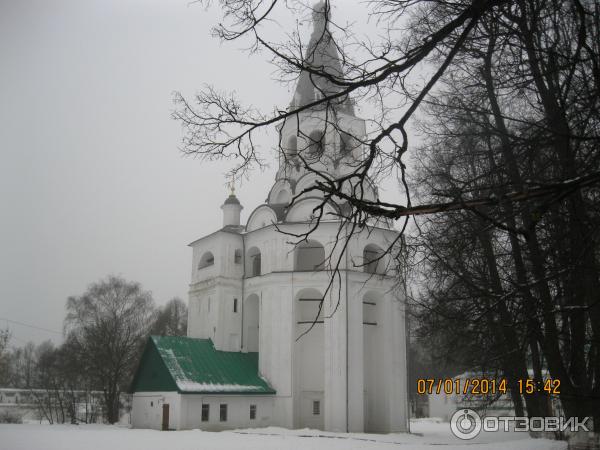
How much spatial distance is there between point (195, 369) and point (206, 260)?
7.41m

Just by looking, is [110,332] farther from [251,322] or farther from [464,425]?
[464,425]

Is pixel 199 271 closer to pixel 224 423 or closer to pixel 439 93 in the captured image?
pixel 224 423

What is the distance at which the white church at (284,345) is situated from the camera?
24719 mm

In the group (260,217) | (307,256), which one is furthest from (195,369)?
(260,217)

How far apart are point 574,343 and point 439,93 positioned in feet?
17.3

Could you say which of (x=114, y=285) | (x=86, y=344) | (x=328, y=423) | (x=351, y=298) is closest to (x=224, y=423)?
(x=328, y=423)

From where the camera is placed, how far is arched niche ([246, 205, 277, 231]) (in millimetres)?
29219

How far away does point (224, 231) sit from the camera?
97.4 ft

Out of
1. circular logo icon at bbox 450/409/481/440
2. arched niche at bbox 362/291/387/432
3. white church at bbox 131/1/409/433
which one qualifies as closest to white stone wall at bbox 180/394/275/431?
white church at bbox 131/1/409/433

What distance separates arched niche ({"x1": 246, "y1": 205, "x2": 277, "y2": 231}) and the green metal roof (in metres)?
6.40

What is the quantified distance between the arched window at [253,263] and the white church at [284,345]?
0.19ft

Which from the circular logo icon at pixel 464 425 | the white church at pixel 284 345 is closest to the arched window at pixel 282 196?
the white church at pixel 284 345

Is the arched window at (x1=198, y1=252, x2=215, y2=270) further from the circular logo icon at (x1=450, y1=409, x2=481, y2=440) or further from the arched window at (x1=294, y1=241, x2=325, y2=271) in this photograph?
the circular logo icon at (x1=450, y1=409, x2=481, y2=440)

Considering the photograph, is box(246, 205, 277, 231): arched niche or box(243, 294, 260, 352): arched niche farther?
box(246, 205, 277, 231): arched niche
